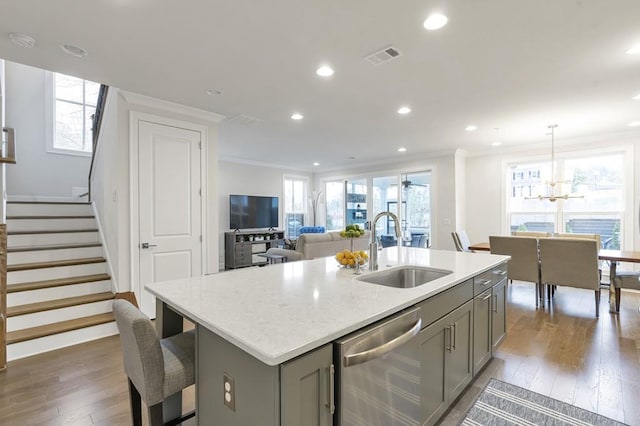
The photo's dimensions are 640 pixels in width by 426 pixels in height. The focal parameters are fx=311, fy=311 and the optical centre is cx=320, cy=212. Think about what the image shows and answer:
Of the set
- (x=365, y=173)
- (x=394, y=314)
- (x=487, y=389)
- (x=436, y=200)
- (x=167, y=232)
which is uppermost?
(x=365, y=173)

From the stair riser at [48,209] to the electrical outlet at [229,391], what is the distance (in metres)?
4.93

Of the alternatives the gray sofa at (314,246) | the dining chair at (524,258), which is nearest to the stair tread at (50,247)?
the gray sofa at (314,246)

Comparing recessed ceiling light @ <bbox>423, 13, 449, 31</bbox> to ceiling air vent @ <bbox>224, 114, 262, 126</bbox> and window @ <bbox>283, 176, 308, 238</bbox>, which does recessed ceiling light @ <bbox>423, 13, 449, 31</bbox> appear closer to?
ceiling air vent @ <bbox>224, 114, 262, 126</bbox>

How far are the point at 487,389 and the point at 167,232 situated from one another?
364cm

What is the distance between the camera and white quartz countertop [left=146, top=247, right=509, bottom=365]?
42.0 inches

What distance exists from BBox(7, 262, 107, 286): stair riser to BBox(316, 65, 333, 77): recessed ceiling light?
138 inches

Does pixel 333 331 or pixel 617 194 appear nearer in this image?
pixel 333 331

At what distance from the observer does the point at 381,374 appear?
1.32 metres

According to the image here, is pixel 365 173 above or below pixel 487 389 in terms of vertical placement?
above

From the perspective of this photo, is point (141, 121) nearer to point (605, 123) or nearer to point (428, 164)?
point (428, 164)

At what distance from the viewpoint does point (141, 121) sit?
3.63 meters

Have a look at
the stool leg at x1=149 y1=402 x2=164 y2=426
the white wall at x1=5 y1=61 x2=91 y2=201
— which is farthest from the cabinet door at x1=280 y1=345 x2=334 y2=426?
the white wall at x1=5 y1=61 x2=91 y2=201

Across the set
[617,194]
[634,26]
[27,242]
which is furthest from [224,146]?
[617,194]

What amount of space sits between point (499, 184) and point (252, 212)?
5.55 meters
